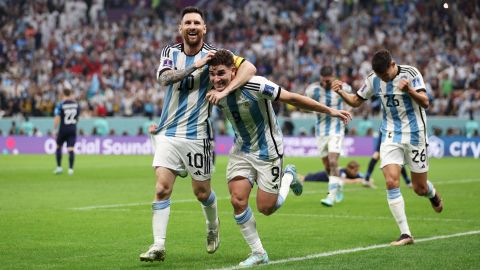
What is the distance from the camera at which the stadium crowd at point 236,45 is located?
39438 mm

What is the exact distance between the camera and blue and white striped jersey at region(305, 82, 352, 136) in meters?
17.5

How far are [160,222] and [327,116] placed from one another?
879cm

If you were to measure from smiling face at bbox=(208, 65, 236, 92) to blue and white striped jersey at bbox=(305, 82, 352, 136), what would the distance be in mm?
8595

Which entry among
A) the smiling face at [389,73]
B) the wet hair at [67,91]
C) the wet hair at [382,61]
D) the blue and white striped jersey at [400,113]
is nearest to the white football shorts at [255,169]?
the wet hair at [382,61]

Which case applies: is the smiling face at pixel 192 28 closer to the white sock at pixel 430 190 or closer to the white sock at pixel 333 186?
the white sock at pixel 430 190

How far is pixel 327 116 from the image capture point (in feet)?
58.0

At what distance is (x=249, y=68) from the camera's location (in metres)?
9.16

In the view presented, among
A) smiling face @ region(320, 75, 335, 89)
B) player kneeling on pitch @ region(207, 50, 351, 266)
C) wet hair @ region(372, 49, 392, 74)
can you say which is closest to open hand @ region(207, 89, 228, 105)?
player kneeling on pitch @ region(207, 50, 351, 266)

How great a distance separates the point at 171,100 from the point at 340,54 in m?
32.2

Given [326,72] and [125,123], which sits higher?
[326,72]

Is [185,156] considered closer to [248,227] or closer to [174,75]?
[174,75]

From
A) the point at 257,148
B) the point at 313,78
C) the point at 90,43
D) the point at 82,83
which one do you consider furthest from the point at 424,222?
the point at 90,43

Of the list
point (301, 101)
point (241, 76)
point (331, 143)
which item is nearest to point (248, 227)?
point (301, 101)

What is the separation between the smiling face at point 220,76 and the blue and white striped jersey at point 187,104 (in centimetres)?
56
